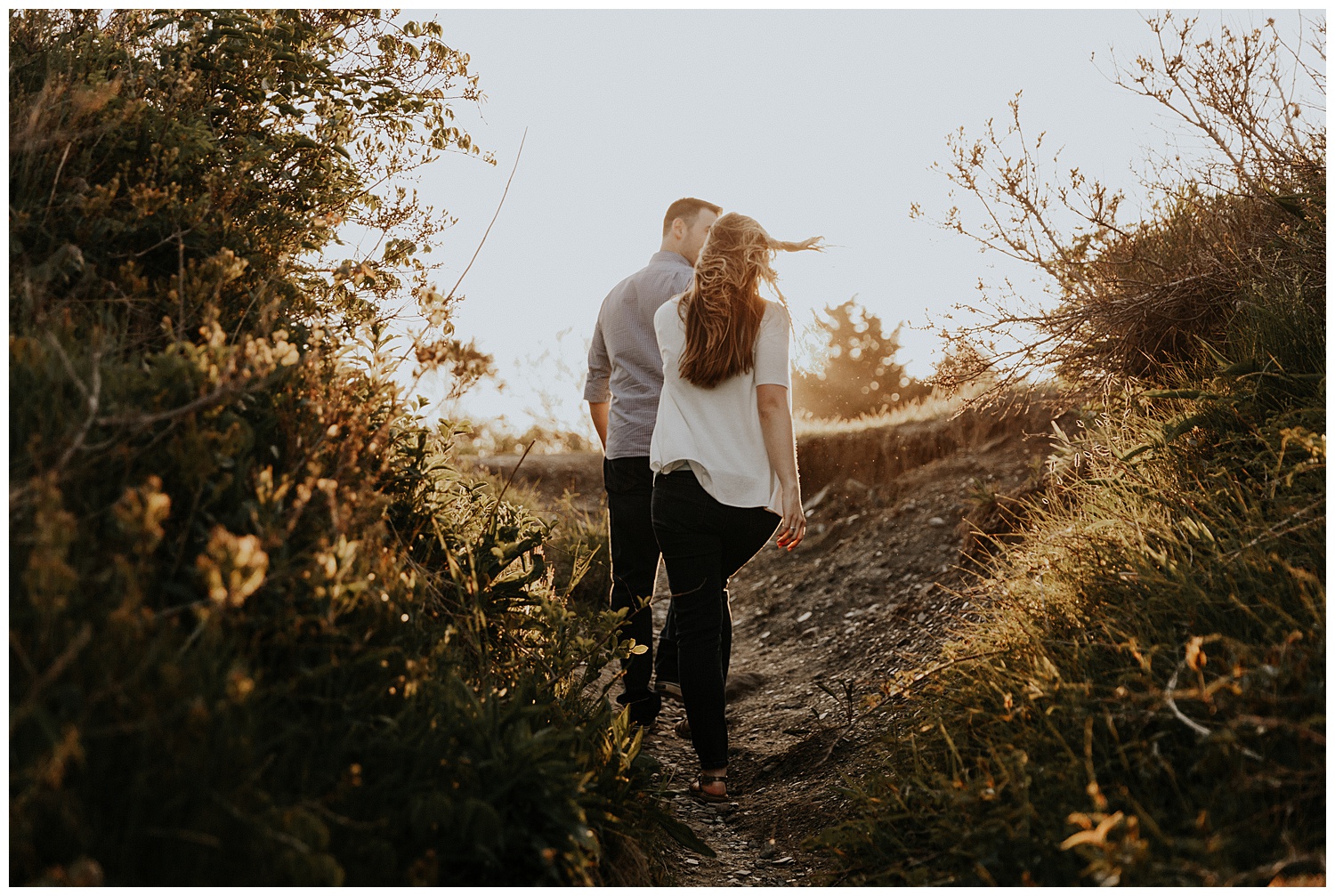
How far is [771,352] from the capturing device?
131 inches

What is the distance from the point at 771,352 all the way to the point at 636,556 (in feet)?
4.45

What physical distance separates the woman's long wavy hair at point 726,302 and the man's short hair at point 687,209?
1087 millimetres

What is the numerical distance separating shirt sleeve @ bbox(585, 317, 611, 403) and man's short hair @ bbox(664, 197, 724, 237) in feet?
2.26

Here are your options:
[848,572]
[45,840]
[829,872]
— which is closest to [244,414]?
[45,840]

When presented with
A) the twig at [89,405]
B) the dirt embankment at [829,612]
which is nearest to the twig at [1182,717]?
the dirt embankment at [829,612]

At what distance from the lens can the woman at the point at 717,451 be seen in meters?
3.29

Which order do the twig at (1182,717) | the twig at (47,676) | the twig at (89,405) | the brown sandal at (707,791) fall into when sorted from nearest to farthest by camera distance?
the twig at (47,676) → the twig at (89,405) → the twig at (1182,717) → the brown sandal at (707,791)

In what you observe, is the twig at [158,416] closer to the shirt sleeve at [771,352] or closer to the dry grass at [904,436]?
the shirt sleeve at [771,352]

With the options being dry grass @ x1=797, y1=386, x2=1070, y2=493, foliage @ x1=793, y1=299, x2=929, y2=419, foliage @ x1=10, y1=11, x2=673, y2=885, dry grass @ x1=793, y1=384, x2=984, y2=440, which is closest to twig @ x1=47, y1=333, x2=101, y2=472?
foliage @ x1=10, y1=11, x2=673, y2=885

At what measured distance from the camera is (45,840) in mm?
1516

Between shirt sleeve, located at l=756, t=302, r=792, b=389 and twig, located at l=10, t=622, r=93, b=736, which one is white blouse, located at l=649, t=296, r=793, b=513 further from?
twig, located at l=10, t=622, r=93, b=736

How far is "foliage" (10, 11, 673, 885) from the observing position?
1621mm

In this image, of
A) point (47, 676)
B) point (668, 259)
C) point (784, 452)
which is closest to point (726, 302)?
point (784, 452)

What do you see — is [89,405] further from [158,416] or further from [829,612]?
[829,612]
